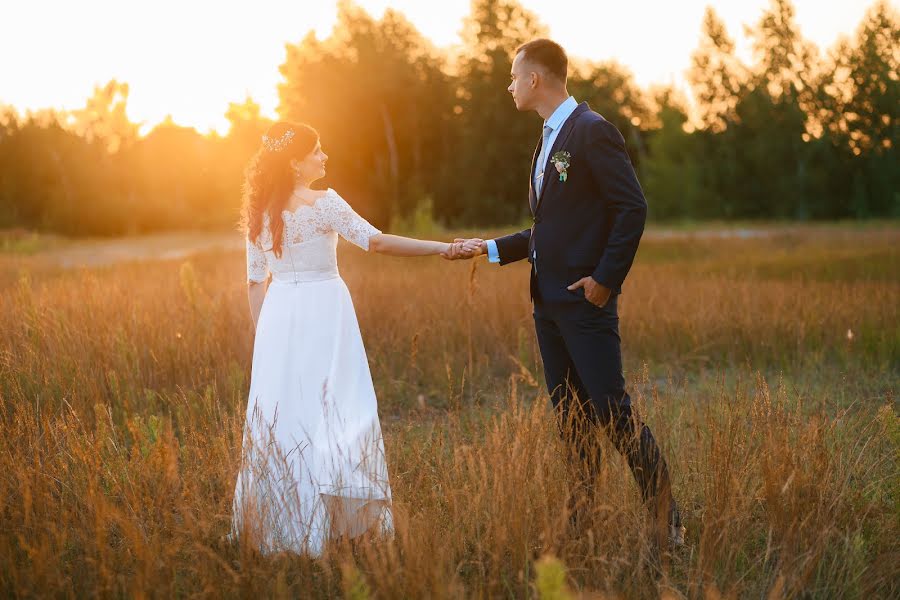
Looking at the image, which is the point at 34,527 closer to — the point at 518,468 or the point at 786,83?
the point at 518,468

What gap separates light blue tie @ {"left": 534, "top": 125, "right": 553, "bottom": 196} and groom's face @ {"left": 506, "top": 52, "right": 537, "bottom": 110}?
0.15 meters

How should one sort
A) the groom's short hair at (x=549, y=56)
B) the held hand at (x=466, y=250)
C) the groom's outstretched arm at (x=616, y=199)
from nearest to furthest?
the groom's outstretched arm at (x=616, y=199) → the groom's short hair at (x=549, y=56) → the held hand at (x=466, y=250)

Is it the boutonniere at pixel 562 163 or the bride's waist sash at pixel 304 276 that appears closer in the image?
the boutonniere at pixel 562 163

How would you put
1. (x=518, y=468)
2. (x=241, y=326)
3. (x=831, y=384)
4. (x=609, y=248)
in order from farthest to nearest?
(x=241, y=326), (x=831, y=384), (x=609, y=248), (x=518, y=468)

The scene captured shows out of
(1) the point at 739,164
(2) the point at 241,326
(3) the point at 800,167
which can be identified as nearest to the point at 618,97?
(1) the point at 739,164

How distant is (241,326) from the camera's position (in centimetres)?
743

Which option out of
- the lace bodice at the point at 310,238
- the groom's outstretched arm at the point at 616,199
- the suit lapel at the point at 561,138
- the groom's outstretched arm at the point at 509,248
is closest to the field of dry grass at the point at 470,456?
the groom's outstretched arm at the point at 509,248

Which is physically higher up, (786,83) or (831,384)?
(786,83)

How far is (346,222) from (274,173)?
426 millimetres

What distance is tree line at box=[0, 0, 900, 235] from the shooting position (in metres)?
36.1

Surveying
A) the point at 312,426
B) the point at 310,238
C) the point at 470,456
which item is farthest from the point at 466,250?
the point at 470,456

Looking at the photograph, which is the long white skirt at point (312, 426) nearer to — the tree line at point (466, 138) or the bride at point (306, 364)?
the bride at point (306, 364)

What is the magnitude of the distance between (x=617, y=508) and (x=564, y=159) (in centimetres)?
147

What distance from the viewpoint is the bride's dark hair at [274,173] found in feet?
12.7
